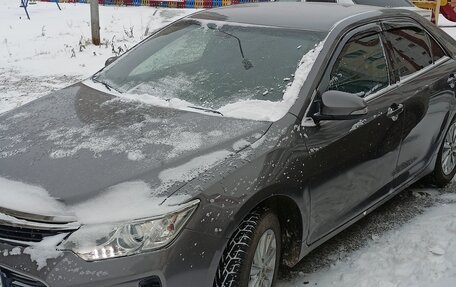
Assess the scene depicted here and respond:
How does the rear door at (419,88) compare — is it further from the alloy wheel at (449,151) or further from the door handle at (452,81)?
the alloy wheel at (449,151)

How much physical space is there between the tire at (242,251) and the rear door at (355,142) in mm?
457

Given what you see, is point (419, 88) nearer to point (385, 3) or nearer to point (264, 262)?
point (264, 262)

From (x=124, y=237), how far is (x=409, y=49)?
112 inches

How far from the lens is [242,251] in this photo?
265cm

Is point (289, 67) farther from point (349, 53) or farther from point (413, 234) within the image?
point (413, 234)

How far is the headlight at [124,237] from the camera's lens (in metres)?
2.25

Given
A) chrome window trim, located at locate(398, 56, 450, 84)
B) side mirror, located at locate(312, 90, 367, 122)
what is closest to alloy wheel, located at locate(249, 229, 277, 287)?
side mirror, located at locate(312, 90, 367, 122)

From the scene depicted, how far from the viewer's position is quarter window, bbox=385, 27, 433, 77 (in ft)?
13.0

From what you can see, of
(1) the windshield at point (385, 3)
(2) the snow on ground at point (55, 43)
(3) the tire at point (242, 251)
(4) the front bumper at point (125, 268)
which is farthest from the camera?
(1) the windshield at point (385, 3)

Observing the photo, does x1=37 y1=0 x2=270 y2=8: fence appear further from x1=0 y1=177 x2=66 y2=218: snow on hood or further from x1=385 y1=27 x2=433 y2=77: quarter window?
x1=0 y1=177 x2=66 y2=218: snow on hood

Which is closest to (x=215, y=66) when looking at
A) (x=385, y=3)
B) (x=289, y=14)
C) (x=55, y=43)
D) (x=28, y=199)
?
(x=289, y=14)

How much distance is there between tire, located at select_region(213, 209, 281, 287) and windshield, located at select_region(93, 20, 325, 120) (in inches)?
31.6

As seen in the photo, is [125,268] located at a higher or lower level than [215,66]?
lower

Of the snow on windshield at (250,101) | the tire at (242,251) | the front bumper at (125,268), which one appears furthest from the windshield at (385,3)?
the front bumper at (125,268)
